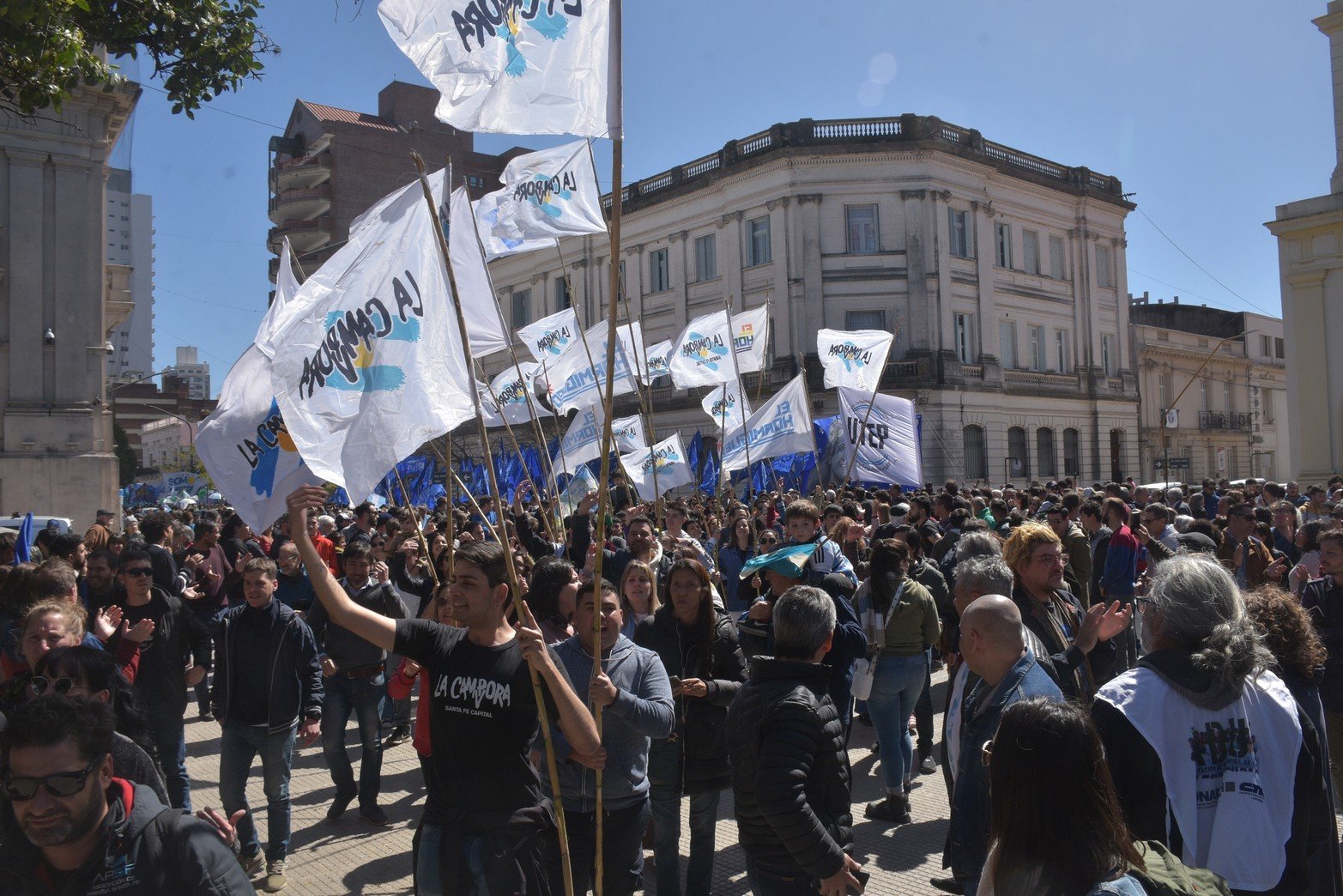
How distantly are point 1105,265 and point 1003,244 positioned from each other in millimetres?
6911

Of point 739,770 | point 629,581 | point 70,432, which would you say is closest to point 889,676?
point 629,581

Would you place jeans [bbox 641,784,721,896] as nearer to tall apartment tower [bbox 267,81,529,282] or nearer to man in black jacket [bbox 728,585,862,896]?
man in black jacket [bbox 728,585,862,896]

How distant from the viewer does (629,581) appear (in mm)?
5750

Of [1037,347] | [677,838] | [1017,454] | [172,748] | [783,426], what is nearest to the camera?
[677,838]

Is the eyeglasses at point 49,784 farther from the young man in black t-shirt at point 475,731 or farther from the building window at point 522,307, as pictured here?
the building window at point 522,307

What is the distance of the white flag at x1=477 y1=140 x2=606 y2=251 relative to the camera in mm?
9617

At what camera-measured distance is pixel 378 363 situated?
450 cm

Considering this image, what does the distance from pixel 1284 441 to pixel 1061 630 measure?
58.7 meters

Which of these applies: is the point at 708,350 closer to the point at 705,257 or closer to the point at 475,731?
the point at 475,731

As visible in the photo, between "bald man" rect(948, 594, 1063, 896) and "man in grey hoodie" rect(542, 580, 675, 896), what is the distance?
1214 millimetres

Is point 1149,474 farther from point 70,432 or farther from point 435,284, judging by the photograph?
point 435,284

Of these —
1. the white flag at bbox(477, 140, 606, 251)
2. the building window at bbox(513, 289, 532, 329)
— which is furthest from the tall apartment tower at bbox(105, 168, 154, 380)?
the white flag at bbox(477, 140, 606, 251)

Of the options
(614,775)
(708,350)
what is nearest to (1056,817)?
(614,775)

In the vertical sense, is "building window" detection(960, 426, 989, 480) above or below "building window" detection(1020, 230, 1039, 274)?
below
